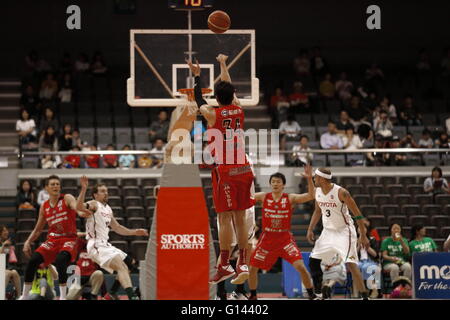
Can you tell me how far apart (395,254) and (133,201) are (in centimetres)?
497

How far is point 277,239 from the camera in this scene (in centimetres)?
1134

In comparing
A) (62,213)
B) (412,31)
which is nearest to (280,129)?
(412,31)

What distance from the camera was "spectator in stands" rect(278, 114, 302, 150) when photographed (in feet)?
62.1

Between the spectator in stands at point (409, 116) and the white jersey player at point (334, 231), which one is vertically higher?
the spectator in stands at point (409, 116)

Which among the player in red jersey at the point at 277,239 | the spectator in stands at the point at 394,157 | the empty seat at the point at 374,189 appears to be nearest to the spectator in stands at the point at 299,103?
the spectator in stands at the point at 394,157

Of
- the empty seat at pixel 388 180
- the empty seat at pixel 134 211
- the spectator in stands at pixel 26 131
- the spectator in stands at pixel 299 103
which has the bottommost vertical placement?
the empty seat at pixel 134 211

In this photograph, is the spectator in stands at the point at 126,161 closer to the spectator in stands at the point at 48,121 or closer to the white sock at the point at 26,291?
the spectator in stands at the point at 48,121

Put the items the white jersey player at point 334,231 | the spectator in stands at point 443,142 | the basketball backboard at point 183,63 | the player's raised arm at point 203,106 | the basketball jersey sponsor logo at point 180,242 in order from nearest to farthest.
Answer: the player's raised arm at point 203,106
the basketball jersey sponsor logo at point 180,242
the white jersey player at point 334,231
the basketball backboard at point 183,63
the spectator in stands at point 443,142

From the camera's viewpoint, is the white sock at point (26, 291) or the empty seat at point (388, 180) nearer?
the white sock at point (26, 291)

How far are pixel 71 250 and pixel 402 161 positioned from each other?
8827 millimetres

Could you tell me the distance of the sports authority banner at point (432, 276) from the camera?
11.8 metres

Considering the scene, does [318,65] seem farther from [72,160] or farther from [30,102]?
[72,160]

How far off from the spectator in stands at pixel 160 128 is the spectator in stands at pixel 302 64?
15.9ft

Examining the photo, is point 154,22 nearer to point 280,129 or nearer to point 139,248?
point 280,129
